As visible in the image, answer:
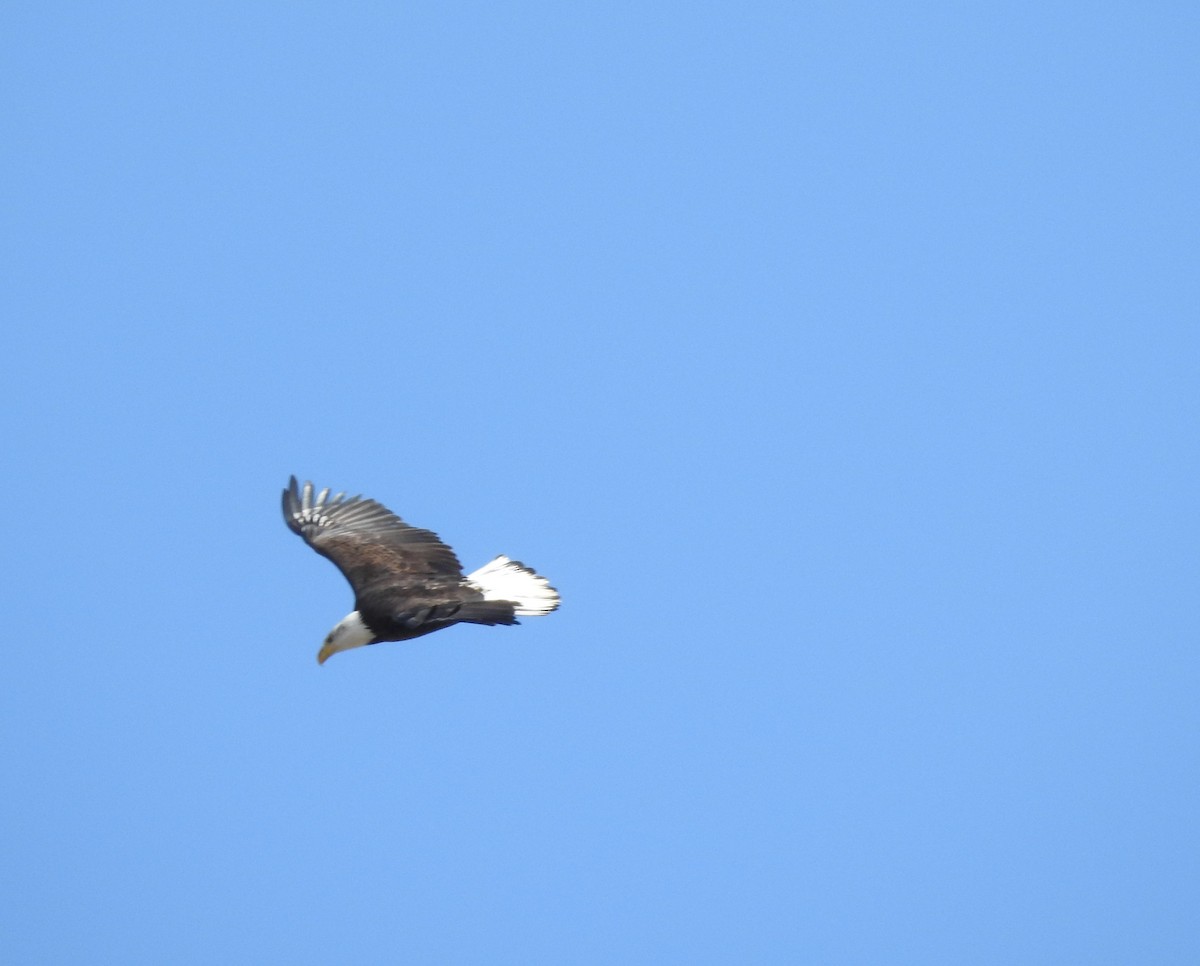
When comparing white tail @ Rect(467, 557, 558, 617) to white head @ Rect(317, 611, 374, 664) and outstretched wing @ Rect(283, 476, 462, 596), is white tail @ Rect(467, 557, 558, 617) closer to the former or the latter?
outstretched wing @ Rect(283, 476, 462, 596)

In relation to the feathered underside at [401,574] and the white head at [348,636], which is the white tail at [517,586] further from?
the white head at [348,636]

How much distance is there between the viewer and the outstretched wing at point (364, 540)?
17.1 meters

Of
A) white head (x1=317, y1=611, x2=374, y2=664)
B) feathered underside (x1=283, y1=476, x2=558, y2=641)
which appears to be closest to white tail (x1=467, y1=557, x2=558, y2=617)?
feathered underside (x1=283, y1=476, x2=558, y2=641)

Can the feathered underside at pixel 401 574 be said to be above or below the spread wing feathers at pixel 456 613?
above

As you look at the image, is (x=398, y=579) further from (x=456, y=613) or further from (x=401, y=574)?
(x=456, y=613)

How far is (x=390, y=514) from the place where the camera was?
18.1 metres

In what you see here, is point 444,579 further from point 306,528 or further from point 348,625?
point 306,528

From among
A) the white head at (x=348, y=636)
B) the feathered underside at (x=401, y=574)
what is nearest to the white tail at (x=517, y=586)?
the feathered underside at (x=401, y=574)

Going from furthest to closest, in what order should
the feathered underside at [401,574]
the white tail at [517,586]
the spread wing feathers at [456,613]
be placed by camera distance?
the white tail at [517,586] < the feathered underside at [401,574] < the spread wing feathers at [456,613]

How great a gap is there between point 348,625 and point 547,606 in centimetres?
199

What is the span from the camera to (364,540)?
17.8m

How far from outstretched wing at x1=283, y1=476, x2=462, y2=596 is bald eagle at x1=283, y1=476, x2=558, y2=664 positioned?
0.01m

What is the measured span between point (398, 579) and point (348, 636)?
753 mm

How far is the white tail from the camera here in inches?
653
